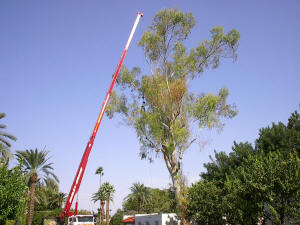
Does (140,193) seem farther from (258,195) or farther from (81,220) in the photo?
(258,195)

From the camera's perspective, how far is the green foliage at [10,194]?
1396cm

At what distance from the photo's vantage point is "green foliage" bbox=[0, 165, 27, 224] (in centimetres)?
1396

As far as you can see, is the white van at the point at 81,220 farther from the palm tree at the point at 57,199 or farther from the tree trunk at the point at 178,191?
the palm tree at the point at 57,199

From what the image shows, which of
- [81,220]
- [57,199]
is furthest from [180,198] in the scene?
A: [57,199]

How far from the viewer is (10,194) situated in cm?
1416

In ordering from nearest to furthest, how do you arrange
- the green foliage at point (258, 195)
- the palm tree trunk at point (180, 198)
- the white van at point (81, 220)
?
the green foliage at point (258, 195) → the palm tree trunk at point (180, 198) → the white van at point (81, 220)

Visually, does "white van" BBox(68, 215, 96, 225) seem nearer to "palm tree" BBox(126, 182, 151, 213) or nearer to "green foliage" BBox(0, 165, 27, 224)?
"green foliage" BBox(0, 165, 27, 224)

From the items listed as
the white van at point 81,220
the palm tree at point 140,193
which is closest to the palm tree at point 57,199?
the palm tree at point 140,193

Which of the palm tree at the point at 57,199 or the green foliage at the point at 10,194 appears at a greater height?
the palm tree at the point at 57,199

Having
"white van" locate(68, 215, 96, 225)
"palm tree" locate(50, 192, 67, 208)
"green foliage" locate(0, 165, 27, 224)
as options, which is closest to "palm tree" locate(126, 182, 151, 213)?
"palm tree" locate(50, 192, 67, 208)

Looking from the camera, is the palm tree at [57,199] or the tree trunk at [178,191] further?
the palm tree at [57,199]

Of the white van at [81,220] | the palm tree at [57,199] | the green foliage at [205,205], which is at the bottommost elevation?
the white van at [81,220]

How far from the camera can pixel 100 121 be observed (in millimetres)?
25219

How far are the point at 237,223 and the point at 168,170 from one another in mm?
6384
